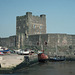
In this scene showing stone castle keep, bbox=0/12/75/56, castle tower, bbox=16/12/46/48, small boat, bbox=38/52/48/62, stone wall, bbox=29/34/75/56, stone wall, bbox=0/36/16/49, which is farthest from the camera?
stone wall, bbox=0/36/16/49

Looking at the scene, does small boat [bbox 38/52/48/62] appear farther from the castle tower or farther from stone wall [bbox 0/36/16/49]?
stone wall [bbox 0/36/16/49]

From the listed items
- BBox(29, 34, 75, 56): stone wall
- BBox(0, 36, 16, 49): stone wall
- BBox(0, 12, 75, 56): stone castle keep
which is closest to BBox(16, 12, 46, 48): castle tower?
BBox(0, 12, 75, 56): stone castle keep

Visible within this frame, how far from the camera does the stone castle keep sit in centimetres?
5712

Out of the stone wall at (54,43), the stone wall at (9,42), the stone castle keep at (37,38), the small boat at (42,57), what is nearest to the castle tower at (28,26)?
the stone castle keep at (37,38)

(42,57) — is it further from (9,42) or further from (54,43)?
(9,42)

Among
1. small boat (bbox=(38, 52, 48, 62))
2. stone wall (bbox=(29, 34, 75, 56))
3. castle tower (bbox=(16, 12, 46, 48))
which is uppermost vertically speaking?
castle tower (bbox=(16, 12, 46, 48))

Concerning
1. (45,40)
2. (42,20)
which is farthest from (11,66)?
(42,20)

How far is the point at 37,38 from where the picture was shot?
193 ft

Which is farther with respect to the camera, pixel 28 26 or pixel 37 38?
pixel 28 26

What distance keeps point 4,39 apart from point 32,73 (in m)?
45.3

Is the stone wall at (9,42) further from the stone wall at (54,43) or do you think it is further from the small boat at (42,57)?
the small boat at (42,57)

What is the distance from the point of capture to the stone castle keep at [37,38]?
187 feet

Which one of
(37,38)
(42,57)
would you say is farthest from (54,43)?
(42,57)

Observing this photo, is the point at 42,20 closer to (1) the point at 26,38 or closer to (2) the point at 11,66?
(1) the point at 26,38
